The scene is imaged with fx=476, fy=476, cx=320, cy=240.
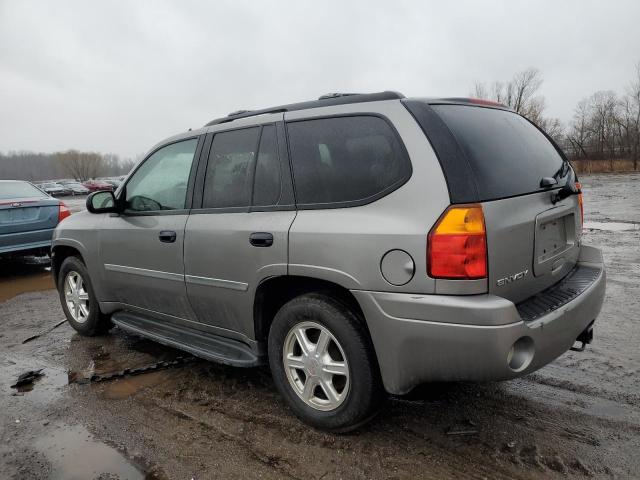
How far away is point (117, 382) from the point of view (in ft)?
11.9

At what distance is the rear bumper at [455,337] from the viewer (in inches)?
85.0

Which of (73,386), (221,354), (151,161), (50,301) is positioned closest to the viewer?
(221,354)

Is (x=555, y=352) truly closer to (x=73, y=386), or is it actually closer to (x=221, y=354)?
(x=221, y=354)

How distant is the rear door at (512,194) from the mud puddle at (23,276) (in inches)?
258

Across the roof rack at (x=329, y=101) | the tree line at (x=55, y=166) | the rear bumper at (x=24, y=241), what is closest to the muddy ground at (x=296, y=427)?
the roof rack at (x=329, y=101)

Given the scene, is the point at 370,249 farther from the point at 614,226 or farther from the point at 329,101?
the point at 614,226

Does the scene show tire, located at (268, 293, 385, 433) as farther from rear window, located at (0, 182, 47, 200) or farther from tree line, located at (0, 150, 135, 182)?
tree line, located at (0, 150, 135, 182)

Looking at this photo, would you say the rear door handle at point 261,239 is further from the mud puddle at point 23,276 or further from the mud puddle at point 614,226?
the mud puddle at point 614,226

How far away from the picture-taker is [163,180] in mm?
3783

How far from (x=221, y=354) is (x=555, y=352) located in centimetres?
200

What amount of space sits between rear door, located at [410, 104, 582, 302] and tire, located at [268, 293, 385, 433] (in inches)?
30.0

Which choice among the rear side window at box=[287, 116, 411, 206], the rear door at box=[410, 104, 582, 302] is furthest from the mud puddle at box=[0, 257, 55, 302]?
the rear door at box=[410, 104, 582, 302]

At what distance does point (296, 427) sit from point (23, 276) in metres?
7.18

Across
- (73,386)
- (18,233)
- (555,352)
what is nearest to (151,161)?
(73,386)
